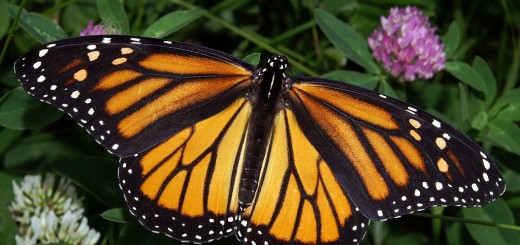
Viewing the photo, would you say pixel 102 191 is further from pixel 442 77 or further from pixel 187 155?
pixel 442 77

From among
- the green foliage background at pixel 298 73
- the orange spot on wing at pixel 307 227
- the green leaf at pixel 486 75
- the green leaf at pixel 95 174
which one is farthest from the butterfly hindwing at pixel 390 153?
the green leaf at pixel 486 75

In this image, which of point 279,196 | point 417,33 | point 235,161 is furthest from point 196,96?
point 417,33

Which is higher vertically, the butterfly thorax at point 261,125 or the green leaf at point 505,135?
the green leaf at point 505,135

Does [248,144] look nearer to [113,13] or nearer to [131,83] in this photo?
[131,83]

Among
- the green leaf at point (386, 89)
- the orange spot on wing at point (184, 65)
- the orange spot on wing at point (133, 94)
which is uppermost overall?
the green leaf at point (386, 89)

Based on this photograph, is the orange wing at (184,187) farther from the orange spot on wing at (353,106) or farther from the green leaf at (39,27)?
the green leaf at (39,27)

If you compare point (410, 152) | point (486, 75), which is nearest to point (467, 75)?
point (486, 75)
